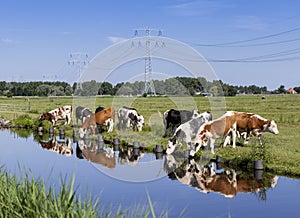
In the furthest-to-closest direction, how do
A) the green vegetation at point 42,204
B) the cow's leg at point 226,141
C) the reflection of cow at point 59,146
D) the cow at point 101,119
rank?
the cow at point 101,119 → the reflection of cow at point 59,146 → the cow's leg at point 226,141 → the green vegetation at point 42,204

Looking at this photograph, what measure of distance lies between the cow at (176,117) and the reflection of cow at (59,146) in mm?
3911

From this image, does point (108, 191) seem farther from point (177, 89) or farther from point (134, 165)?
point (177, 89)

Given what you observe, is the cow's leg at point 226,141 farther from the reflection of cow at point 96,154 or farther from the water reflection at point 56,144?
the water reflection at point 56,144

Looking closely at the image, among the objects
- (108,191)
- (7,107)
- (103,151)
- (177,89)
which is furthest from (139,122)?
(7,107)

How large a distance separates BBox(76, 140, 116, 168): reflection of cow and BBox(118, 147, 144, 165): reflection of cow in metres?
0.29

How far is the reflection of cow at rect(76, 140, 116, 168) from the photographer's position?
47.1 feet

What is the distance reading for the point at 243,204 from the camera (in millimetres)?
8789

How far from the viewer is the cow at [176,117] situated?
58.2ft

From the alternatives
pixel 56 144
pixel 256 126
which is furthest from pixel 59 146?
pixel 256 126

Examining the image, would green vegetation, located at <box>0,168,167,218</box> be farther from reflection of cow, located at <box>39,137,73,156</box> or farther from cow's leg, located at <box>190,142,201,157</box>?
reflection of cow, located at <box>39,137,73,156</box>

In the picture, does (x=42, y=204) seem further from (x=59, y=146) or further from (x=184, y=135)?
(x=59, y=146)

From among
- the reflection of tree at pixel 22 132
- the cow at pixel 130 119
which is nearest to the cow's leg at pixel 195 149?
the cow at pixel 130 119

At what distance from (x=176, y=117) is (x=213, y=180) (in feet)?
23.7

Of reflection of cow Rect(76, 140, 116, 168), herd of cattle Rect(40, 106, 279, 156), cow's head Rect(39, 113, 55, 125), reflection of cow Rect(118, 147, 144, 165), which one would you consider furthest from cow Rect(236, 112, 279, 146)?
cow's head Rect(39, 113, 55, 125)
